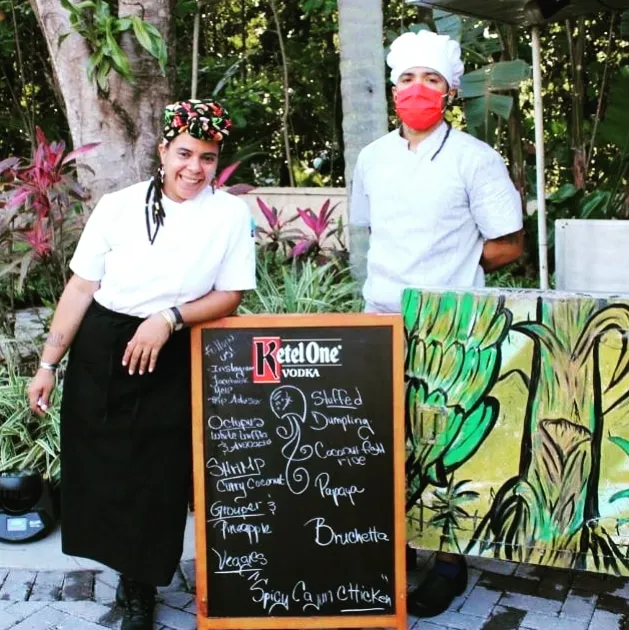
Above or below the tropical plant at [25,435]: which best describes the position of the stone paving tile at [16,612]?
below

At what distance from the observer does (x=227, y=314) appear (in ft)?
10.1

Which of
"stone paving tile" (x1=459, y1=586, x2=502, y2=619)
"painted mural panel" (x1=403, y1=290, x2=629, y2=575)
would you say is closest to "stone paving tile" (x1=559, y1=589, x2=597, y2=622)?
"stone paving tile" (x1=459, y1=586, x2=502, y2=619)

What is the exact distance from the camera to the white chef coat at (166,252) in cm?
296

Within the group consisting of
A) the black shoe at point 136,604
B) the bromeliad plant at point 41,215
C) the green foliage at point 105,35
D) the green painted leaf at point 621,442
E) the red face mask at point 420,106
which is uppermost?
the green foliage at point 105,35

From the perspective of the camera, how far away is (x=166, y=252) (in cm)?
295

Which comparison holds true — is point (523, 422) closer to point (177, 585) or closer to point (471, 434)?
point (471, 434)

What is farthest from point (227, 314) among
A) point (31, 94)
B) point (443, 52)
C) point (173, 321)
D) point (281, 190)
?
point (31, 94)

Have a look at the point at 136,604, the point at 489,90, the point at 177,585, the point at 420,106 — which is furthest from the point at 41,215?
the point at 489,90

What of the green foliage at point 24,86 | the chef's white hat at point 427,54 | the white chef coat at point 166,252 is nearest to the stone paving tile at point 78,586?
the white chef coat at point 166,252

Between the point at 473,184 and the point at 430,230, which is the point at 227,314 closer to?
the point at 430,230

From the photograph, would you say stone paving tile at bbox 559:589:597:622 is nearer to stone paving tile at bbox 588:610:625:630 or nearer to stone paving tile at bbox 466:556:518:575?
stone paving tile at bbox 588:610:625:630

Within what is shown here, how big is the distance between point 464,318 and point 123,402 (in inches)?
48.3

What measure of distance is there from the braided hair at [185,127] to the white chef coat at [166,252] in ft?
0.07

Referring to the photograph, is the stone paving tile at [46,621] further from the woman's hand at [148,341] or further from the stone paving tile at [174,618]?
the woman's hand at [148,341]
